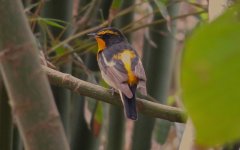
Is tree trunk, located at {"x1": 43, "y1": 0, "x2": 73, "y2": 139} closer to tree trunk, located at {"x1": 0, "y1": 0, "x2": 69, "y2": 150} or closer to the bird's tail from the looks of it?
the bird's tail

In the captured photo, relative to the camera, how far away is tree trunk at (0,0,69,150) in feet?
1.31

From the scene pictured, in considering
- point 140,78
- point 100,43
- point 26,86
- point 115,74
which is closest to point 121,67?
point 115,74

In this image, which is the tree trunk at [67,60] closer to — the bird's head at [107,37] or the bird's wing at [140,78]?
the bird's head at [107,37]

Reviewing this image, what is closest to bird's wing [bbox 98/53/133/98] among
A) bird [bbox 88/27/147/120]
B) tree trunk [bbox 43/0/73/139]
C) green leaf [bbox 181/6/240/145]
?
bird [bbox 88/27/147/120]

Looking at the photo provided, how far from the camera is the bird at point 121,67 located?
1.53 metres

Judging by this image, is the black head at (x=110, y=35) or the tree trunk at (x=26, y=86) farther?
the black head at (x=110, y=35)

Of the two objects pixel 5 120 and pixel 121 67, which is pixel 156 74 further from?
pixel 5 120

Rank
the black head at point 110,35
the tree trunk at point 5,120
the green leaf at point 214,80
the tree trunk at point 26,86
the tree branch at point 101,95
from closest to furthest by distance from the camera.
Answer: the green leaf at point 214,80, the tree trunk at point 26,86, the tree branch at point 101,95, the tree trunk at point 5,120, the black head at point 110,35

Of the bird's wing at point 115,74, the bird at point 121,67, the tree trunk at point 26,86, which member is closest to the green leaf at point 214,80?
the tree trunk at point 26,86

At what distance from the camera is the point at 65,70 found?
6.62 ft

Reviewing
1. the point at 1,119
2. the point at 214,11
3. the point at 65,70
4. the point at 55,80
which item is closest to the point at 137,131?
the point at 65,70

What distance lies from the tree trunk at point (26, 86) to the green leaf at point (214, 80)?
27 cm

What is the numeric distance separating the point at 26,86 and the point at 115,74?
141 cm

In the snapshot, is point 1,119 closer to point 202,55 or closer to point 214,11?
point 214,11
